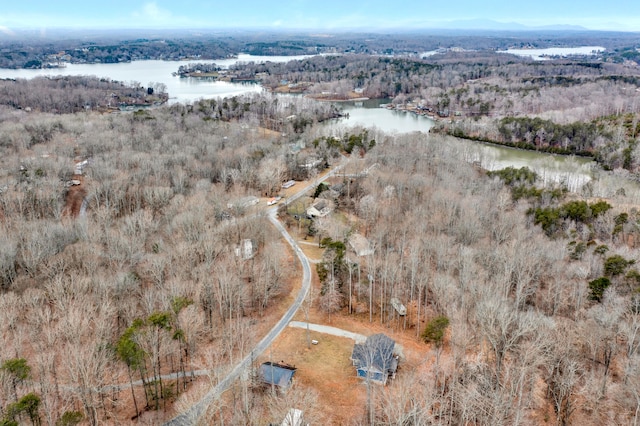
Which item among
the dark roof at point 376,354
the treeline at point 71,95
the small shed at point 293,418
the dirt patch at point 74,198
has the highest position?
the treeline at point 71,95

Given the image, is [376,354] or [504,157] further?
[504,157]

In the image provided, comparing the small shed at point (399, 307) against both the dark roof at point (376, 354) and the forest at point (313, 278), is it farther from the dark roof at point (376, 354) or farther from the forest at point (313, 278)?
the dark roof at point (376, 354)

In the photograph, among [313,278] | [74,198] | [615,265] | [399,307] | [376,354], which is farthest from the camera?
[74,198]

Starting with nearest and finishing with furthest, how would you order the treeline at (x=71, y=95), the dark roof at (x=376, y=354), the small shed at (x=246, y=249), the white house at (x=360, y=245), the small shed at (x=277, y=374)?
1. the small shed at (x=277, y=374)
2. the dark roof at (x=376, y=354)
3. the small shed at (x=246, y=249)
4. the white house at (x=360, y=245)
5. the treeline at (x=71, y=95)

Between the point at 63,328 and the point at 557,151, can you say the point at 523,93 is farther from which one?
the point at 63,328

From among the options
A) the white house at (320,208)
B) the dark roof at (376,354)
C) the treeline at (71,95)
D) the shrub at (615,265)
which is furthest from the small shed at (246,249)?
the treeline at (71,95)

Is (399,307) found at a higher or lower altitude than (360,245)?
lower

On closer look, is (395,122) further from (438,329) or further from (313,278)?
(438,329)

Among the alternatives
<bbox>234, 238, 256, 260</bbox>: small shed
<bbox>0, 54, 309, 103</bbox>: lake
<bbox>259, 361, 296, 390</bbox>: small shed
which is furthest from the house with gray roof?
<bbox>0, 54, 309, 103</bbox>: lake

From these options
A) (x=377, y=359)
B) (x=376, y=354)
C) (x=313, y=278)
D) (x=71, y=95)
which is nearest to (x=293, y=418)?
(x=377, y=359)
